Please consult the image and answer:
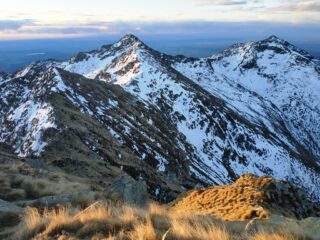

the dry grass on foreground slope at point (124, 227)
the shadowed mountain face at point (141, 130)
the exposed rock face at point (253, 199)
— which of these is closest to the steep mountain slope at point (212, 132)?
the shadowed mountain face at point (141, 130)

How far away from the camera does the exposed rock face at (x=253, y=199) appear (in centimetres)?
1309

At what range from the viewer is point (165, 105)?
120312mm

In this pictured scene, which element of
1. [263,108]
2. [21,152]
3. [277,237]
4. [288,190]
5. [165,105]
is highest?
[277,237]

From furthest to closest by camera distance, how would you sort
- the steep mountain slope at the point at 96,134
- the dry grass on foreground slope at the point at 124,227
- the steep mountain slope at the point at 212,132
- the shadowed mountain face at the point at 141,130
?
1. the steep mountain slope at the point at 212,132
2. the shadowed mountain face at the point at 141,130
3. the steep mountain slope at the point at 96,134
4. the dry grass on foreground slope at the point at 124,227

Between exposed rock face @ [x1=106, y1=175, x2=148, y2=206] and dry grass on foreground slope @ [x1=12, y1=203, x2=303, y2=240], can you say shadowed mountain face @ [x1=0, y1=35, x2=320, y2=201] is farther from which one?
dry grass on foreground slope @ [x1=12, y1=203, x2=303, y2=240]

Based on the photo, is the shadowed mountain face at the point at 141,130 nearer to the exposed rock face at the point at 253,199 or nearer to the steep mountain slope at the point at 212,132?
the steep mountain slope at the point at 212,132

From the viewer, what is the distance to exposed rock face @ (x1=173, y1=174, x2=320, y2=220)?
13.1 metres

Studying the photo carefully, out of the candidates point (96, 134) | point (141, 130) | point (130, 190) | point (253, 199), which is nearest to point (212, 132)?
point (141, 130)

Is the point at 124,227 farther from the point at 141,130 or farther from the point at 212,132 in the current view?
the point at 212,132

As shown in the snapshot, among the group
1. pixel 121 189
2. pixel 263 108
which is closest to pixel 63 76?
pixel 121 189

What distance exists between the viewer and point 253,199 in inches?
532

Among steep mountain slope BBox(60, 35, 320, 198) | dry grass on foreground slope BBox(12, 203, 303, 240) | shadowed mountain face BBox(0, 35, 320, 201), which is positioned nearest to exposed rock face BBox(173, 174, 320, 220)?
dry grass on foreground slope BBox(12, 203, 303, 240)

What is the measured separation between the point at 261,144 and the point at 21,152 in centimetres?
8863

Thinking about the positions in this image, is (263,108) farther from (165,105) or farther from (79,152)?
(79,152)
